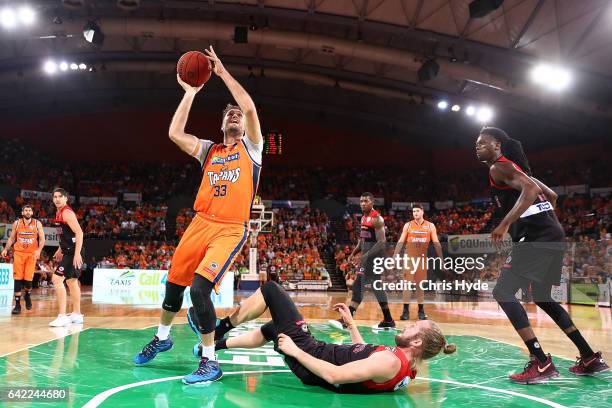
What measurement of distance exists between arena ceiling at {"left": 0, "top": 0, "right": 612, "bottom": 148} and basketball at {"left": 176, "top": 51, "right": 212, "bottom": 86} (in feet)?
40.4

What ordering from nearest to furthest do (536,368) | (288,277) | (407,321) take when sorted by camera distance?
1. (536,368)
2. (407,321)
3. (288,277)

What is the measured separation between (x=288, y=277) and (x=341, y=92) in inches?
434

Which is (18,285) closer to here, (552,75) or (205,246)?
(205,246)

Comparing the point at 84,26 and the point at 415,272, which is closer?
the point at 415,272

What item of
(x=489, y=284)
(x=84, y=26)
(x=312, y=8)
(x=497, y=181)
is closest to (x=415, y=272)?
(x=489, y=284)

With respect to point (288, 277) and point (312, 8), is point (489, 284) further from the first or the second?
point (288, 277)

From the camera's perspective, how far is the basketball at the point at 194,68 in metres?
4.31

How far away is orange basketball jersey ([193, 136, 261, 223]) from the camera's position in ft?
13.8

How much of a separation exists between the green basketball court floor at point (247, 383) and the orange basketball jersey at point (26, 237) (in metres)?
4.93

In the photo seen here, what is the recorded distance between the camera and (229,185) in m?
4.22

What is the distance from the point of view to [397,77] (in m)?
21.7

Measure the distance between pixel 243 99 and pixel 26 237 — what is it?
7739mm

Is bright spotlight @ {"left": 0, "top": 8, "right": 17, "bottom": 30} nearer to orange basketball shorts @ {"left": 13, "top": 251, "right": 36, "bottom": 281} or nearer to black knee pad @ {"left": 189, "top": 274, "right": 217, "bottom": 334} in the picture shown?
orange basketball shorts @ {"left": 13, "top": 251, "right": 36, "bottom": 281}

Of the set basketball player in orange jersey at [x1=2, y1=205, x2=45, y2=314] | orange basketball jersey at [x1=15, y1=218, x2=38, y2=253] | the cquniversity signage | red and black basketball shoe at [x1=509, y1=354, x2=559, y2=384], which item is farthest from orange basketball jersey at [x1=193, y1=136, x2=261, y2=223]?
the cquniversity signage
